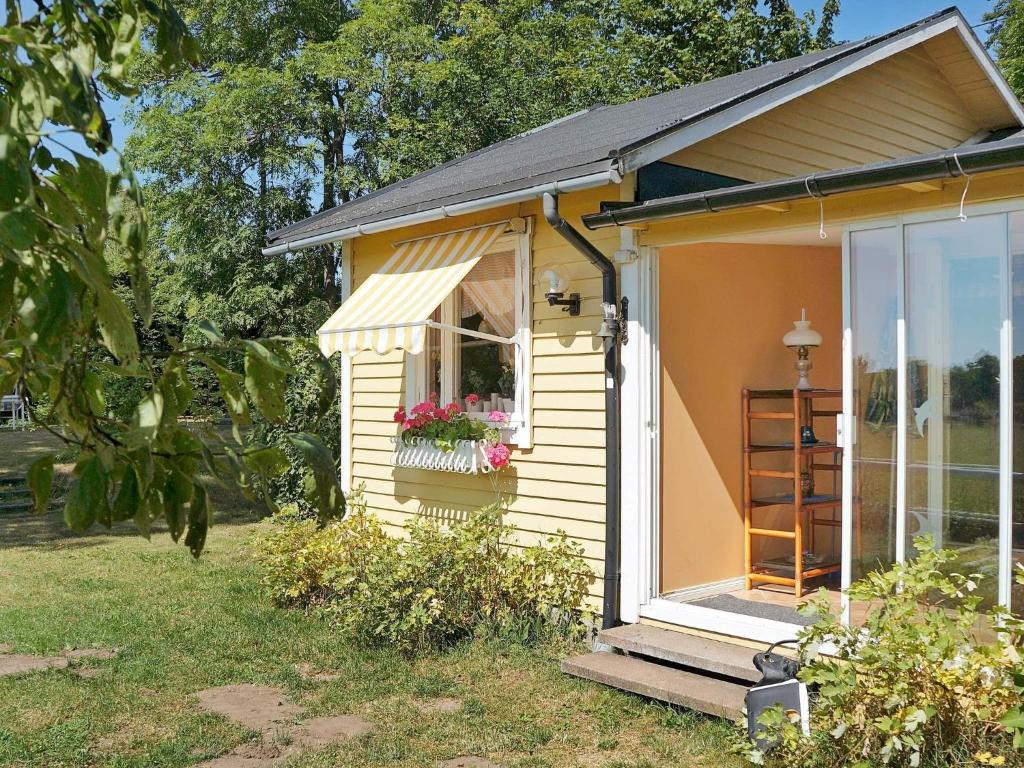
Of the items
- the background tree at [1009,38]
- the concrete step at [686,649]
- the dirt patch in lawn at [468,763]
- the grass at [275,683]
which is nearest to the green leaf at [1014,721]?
the grass at [275,683]

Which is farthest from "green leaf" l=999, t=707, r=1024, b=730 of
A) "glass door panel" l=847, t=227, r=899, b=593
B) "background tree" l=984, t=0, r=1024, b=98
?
"background tree" l=984, t=0, r=1024, b=98

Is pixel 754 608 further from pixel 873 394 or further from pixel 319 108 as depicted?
pixel 319 108

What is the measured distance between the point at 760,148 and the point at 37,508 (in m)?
7.72

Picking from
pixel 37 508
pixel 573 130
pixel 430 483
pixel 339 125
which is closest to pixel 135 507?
pixel 37 508

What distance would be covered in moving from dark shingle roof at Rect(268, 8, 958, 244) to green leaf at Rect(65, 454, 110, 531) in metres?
5.71

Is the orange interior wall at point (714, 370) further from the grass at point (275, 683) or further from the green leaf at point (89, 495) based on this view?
the green leaf at point (89, 495)

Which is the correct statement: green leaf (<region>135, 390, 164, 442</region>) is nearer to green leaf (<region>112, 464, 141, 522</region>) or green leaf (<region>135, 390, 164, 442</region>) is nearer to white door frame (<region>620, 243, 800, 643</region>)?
green leaf (<region>112, 464, 141, 522</region>)

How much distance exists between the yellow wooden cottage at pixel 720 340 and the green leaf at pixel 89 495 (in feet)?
16.0

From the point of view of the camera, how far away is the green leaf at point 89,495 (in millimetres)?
1264

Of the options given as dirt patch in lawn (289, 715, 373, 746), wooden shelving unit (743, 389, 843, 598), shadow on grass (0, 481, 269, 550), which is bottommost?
dirt patch in lawn (289, 715, 373, 746)

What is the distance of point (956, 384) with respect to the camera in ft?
18.0

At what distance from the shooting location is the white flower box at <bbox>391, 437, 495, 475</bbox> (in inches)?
313

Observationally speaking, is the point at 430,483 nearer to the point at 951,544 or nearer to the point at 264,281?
the point at 951,544

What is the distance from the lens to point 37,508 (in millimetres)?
1570
